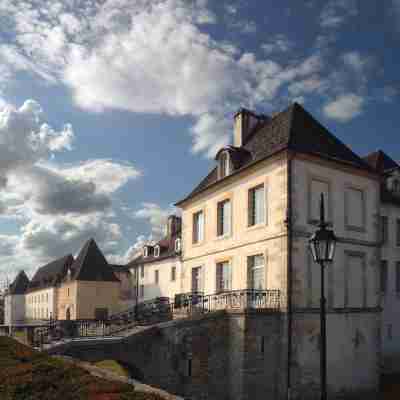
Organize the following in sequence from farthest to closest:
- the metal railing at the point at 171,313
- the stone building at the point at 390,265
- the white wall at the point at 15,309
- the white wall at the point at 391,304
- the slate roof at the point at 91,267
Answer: the white wall at the point at 15,309 < the slate roof at the point at 91,267 < the stone building at the point at 390,265 < the white wall at the point at 391,304 < the metal railing at the point at 171,313

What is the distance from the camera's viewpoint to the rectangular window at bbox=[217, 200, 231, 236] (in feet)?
73.5

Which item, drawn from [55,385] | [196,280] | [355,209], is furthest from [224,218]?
[55,385]

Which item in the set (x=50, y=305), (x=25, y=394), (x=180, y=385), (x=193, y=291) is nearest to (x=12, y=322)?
(x=50, y=305)

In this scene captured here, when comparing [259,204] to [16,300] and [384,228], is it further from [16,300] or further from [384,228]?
[16,300]

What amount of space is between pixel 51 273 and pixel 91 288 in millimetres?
19073

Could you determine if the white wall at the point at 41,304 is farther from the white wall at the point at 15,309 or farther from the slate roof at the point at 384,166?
the slate roof at the point at 384,166

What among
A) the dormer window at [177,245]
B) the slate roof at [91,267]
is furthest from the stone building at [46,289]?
the dormer window at [177,245]

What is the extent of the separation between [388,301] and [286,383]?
10.8 metres

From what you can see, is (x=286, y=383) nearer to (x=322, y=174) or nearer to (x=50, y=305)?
(x=322, y=174)

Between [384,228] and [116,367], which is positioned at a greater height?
[384,228]

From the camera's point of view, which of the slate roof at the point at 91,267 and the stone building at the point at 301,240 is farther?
the slate roof at the point at 91,267

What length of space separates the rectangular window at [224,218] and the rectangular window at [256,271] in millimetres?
2203

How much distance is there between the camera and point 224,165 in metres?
22.9

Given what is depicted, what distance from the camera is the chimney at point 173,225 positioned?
4594cm
